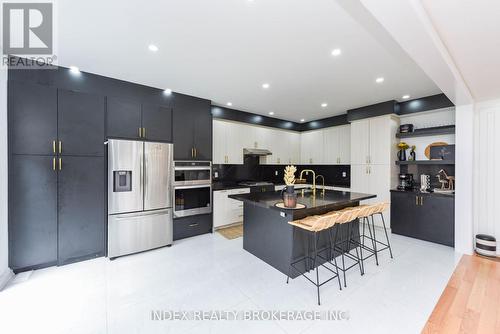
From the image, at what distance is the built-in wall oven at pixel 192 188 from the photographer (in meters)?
3.61

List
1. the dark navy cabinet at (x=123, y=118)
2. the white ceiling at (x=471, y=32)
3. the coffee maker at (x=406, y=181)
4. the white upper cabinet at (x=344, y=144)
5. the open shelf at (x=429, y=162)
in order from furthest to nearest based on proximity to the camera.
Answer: the white upper cabinet at (x=344, y=144) → the coffee maker at (x=406, y=181) → the open shelf at (x=429, y=162) → the dark navy cabinet at (x=123, y=118) → the white ceiling at (x=471, y=32)

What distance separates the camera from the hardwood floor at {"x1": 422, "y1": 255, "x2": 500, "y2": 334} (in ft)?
5.69

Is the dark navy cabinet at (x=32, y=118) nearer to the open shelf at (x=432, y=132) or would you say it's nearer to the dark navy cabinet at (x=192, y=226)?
the dark navy cabinet at (x=192, y=226)

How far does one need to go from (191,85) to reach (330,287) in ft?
11.7

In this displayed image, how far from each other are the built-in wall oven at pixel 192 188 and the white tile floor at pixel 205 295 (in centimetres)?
92

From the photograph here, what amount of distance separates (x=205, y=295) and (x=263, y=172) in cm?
396

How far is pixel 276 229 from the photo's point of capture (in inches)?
105

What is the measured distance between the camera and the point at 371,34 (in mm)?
1982

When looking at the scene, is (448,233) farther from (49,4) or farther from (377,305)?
(49,4)

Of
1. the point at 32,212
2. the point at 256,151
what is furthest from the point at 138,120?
the point at 256,151

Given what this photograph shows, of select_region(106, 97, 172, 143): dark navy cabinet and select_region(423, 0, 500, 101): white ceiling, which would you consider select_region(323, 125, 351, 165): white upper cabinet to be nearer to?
select_region(423, 0, 500, 101): white ceiling

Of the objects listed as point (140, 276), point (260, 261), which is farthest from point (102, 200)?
point (260, 261)

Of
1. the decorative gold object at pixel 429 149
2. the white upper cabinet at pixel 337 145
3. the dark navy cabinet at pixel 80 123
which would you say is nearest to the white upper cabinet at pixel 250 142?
the white upper cabinet at pixel 337 145

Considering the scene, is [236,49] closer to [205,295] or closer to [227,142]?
[227,142]
